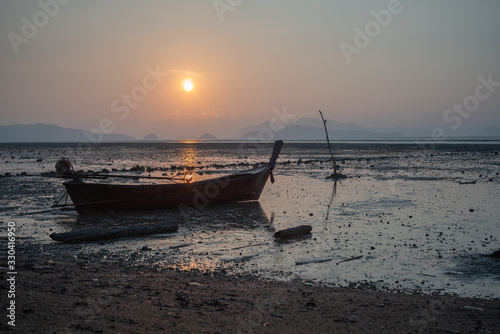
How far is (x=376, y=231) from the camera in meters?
13.1

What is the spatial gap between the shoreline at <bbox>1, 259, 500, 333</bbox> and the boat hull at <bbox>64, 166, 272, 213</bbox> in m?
8.08

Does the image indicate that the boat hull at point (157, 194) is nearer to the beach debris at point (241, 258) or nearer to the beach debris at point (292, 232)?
the beach debris at point (292, 232)

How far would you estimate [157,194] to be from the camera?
56.4ft

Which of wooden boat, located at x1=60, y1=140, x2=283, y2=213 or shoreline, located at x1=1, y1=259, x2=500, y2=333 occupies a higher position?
wooden boat, located at x1=60, y1=140, x2=283, y2=213

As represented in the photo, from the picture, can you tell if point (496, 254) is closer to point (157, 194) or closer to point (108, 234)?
point (108, 234)

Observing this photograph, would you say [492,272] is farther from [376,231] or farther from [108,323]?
[108,323]

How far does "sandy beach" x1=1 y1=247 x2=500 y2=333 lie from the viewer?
601 cm

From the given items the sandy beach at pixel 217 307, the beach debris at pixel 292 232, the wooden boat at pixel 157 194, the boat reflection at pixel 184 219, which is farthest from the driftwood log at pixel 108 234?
the wooden boat at pixel 157 194

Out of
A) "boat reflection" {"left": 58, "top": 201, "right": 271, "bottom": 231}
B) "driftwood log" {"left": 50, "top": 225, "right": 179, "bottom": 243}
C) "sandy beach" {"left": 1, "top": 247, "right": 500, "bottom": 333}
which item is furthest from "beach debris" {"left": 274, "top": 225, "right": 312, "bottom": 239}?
"sandy beach" {"left": 1, "top": 247, "right": 500, "bottom": 333}

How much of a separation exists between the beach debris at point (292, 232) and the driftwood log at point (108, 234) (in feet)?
10.9

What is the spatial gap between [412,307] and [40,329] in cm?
576

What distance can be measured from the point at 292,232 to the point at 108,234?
211 inches

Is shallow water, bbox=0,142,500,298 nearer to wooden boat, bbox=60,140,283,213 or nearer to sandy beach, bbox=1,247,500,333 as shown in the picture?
wooden boat, bbox=60,140,283,213

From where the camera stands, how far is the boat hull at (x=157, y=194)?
16.3 metres
